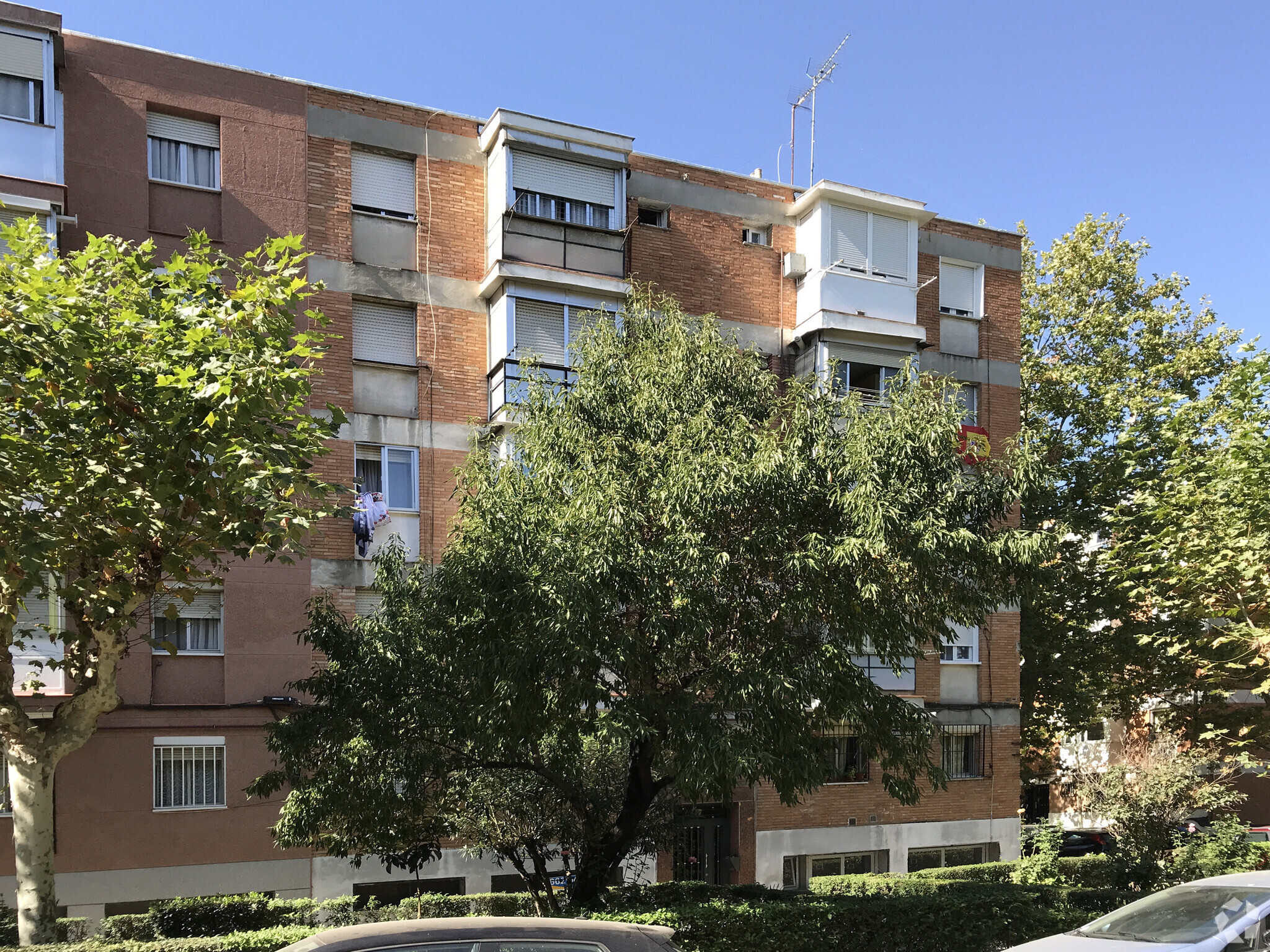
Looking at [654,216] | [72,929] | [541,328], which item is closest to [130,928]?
[72,929]

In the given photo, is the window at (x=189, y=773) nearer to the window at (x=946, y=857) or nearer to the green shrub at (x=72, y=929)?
the green shrub at (x=72, y=929)

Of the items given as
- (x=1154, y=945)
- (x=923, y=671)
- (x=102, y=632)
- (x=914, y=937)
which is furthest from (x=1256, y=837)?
(x=102, y=632)

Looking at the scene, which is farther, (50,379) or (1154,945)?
(50,379)

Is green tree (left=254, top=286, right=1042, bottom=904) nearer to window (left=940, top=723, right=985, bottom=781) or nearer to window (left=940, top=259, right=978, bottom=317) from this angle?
window (left=940, top=723, right=985, bottom=781)

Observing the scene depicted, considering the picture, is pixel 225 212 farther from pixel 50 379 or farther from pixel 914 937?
pixel 914 937

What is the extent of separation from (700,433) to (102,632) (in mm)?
6341

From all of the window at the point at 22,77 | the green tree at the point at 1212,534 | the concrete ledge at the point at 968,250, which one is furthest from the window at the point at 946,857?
the window at the point at 22,77

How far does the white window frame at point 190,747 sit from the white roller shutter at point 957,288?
649 inches

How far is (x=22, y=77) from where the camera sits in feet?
50.4

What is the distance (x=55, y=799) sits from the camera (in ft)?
49.2

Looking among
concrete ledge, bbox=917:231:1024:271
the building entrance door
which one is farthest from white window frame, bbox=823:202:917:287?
the building entrance door

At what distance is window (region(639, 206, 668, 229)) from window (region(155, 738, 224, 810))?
38.6 feet

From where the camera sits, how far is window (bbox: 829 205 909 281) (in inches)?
826

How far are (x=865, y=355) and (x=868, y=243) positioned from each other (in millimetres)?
2288
